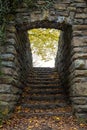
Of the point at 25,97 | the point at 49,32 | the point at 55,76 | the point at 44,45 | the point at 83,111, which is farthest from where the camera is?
the point at 44,45

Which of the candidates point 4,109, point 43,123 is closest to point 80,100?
point 43,123

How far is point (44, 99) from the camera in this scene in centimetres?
586

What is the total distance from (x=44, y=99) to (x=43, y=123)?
1334 mm

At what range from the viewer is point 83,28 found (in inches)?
195

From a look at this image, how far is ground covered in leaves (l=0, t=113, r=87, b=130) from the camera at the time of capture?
170 inches

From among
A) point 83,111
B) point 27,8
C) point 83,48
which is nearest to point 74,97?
point 83,111

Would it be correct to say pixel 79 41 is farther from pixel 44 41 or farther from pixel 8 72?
pixel 44 41

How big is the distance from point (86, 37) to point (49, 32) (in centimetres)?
654

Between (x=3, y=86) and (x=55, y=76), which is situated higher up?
(x=3, y=86)

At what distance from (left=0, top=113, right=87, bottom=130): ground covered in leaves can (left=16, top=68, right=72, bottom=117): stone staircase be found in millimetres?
175

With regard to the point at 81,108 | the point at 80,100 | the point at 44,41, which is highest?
the point at 44,41

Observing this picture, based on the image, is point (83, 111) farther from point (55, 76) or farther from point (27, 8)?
point (55, 76)

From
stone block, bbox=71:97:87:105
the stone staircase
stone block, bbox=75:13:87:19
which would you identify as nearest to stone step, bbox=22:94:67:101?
the stone staircase

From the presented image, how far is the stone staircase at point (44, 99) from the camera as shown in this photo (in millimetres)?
5109
